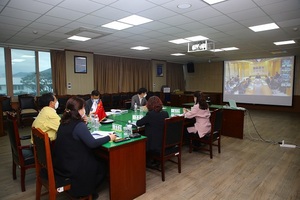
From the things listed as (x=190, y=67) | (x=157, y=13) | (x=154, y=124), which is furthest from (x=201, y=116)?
(x=190, y=67)

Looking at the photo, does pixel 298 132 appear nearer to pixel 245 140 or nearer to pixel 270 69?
pixel 245 140

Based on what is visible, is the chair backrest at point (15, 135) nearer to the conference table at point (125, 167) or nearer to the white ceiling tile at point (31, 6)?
the conference table at point (125, 167)

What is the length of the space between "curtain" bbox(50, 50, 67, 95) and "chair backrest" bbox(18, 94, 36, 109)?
81cm

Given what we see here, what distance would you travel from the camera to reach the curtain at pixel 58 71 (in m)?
6.73

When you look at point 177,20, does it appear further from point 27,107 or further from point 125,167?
point 27,107

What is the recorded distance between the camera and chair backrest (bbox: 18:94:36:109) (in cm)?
607

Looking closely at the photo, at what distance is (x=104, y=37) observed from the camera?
507 cm

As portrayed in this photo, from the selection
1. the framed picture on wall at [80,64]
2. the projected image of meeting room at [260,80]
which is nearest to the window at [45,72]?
the framed picture on wall at [80,64]

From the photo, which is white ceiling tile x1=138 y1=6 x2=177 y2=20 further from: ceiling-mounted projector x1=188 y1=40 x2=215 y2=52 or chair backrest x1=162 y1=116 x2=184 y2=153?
ceiling-mounted projector x1=188 y1=40 x2=215 y2=52

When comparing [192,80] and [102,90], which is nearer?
[102,90]

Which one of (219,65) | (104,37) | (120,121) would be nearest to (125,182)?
(120,121)

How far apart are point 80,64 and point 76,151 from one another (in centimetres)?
605

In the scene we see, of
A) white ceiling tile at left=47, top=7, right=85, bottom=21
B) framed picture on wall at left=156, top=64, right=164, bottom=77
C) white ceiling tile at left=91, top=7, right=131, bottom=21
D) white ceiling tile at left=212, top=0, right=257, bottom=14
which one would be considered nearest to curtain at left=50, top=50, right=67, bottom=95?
white ceiling tile at left=47, top=7, right=85, bottom=21

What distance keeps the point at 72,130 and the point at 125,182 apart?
0.88m
